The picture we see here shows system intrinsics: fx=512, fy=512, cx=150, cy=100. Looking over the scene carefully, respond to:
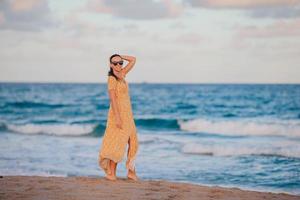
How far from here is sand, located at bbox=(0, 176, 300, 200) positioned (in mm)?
6316

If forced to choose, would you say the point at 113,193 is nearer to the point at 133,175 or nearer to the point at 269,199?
the point at 133,175

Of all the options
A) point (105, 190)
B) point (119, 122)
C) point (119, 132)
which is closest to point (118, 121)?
point (119, 122)

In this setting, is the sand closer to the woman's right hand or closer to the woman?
the woman

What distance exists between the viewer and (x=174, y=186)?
7.27m

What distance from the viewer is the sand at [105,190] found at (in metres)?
6.32

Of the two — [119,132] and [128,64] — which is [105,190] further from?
[128,64]

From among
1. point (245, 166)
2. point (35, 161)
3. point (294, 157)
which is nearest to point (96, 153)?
point (35, 161)

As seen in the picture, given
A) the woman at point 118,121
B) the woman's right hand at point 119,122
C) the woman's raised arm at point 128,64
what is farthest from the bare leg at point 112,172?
the woman's raised arm at point 128,64

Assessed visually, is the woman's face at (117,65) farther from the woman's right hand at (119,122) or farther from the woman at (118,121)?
the woman's right hand at (119,122)

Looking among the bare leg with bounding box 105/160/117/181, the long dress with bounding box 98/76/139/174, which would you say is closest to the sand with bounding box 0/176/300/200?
the bare leg with bounding box 105/160/117/181

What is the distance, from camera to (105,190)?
6.66m

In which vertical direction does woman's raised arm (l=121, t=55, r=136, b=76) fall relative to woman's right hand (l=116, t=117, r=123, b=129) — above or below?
above

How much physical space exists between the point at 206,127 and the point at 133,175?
17.8 metres

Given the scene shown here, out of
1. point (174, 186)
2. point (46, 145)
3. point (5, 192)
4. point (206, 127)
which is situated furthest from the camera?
point (206, 127)
